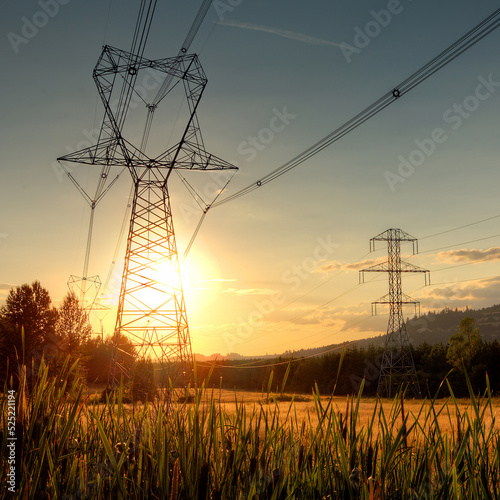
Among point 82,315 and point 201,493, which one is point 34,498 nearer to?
point 201,493

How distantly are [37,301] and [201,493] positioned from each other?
182 ft


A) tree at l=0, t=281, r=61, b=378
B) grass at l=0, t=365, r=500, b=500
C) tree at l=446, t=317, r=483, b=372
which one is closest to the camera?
grass at l=0, t=365, r=500, b=500

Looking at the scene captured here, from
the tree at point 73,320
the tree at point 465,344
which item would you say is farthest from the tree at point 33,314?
the tree at point 465,344

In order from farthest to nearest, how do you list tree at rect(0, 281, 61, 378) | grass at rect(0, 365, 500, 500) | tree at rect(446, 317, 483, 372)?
tree at rect(446, 317, 483, 372) → tree at rect(0, 281, 61, 378) → grass at rect(0, 365, 500, 500)

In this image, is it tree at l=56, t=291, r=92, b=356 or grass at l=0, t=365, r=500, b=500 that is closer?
grass at l=0, t=365, r=500, b=500

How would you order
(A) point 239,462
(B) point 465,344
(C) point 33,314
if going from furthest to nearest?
1. (B) point 465,344
2. (C) point 33,314
3. (A) point 239,462

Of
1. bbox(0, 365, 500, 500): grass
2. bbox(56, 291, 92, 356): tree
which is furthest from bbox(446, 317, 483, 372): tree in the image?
bbox(0, 365, 500, 500): grass

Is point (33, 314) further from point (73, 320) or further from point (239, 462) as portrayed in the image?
point (239, 462)

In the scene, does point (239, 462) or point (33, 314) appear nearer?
point (239, 462)

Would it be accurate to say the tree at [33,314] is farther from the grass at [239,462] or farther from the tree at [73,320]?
the grass at [239,462]

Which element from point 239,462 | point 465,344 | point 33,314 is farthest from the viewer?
point 465,344

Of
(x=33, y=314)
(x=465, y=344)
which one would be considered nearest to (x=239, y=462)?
(x=33, y=314)

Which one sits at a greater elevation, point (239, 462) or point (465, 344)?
point (465, 344)

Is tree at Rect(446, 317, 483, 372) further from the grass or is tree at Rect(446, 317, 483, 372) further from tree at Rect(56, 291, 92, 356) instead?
the grass
